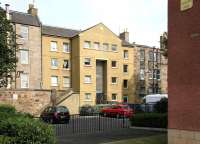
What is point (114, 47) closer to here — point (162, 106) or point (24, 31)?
point (24, 31)

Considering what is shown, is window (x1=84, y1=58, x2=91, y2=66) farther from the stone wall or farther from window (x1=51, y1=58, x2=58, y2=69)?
the stone wall

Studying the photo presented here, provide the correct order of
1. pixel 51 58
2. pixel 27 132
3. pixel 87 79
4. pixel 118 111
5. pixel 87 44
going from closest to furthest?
pixel 27 132, pixel 118 111, pixel 51 58, pixel 87 79, pixel 87 44

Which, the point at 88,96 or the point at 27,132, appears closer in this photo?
the point at 27,132

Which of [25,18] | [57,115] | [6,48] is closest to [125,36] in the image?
[25,18]

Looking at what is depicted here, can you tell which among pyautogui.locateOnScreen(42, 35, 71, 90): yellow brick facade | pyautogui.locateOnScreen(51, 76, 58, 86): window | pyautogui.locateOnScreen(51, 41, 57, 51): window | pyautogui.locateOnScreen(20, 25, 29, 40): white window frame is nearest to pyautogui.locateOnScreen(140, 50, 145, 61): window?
pyautogui.locateOnScreen(42, 35, 71, 90): yellow brick facade

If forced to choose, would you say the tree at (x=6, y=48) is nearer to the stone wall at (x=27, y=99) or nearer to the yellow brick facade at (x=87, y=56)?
the stone wall at (x=27, y=99)

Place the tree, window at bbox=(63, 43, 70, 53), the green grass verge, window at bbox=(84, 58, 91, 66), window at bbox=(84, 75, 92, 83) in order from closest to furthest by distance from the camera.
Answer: the tree → the green grass verge → window at bbox=(84, 75, 92, 83) → window at bbox=(84, 58, 91, 66) → window at bbox=(63, 43, 70, 53)

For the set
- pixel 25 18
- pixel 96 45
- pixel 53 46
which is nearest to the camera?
pixel 25 18

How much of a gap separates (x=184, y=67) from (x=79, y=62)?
42918 millimetres

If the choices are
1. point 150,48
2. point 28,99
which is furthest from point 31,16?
point 150,48

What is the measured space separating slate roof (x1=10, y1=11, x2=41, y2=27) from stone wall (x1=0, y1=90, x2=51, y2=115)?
1248cm

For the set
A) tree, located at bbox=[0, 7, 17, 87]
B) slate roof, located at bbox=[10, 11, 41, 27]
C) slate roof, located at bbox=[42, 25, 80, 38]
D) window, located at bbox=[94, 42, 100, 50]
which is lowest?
tree, located at bbox=[0, 7, 17, 87]

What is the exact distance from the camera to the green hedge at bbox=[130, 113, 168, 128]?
2581 cm

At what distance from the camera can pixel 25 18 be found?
5612 centimetres
